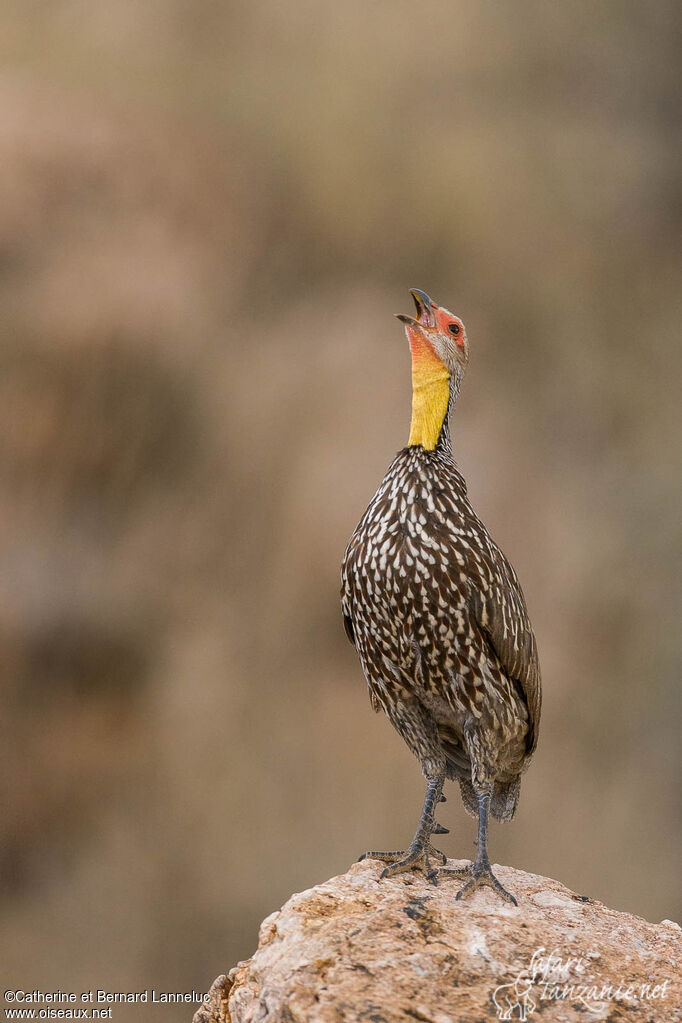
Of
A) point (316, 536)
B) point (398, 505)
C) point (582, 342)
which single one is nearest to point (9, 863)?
point (316, 536)

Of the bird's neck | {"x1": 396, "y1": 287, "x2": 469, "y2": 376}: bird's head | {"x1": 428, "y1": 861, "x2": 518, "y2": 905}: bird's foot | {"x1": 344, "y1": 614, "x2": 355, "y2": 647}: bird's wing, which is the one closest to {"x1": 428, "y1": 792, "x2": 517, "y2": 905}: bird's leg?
{"x1": 428, "y1": 861, "x2": 518, "y2": 905}: bird's foot

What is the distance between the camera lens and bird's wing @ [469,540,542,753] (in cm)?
241

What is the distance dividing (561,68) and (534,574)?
256 centimetres

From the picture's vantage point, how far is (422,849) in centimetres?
256

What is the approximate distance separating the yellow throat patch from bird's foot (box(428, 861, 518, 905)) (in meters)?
1.12

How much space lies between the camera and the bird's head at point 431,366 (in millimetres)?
2633

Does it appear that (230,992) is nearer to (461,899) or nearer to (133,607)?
(461,899)

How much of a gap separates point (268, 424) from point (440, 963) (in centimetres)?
301

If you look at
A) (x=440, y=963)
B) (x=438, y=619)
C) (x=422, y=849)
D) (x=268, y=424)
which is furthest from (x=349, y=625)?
(x=268, y=424)

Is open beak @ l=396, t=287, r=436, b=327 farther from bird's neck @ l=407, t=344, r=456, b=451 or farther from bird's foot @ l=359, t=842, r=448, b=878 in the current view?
bird's foot @ l=359, t=842, r=448, b=878

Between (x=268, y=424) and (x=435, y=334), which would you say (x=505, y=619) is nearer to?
(x=435, y=334)

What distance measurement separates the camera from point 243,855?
445cm

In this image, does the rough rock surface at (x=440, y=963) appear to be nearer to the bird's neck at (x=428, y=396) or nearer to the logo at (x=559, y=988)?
the logo at (x=559, y=988)

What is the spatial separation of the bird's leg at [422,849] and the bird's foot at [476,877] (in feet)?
0.15
